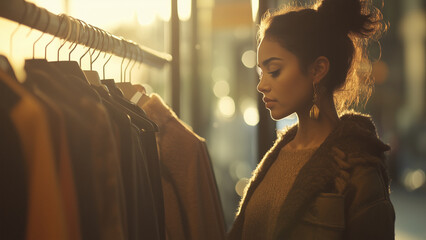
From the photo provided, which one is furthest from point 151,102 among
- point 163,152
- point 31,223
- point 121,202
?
point 31,223

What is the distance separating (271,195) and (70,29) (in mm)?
730

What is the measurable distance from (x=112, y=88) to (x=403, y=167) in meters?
8.31

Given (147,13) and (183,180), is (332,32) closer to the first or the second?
(183,180)

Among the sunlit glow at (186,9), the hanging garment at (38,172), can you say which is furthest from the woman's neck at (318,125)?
the sunlit glow at (186,9)

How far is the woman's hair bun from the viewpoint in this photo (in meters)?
1.09

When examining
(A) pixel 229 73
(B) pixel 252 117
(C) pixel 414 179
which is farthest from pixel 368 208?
(A) pixel 229 73

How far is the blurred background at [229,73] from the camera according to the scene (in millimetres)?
1717

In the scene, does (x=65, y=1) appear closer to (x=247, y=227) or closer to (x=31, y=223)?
(x=247, y=227)

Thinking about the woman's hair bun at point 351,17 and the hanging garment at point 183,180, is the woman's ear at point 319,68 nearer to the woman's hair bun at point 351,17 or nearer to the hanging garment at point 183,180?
the woman's hair bun at point 351,17

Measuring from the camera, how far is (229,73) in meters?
12.7

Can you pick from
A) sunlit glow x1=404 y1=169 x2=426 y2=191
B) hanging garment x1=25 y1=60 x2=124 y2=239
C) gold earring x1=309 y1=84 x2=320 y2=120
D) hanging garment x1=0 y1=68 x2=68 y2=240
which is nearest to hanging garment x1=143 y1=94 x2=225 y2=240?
gold earring x1=309 y1=84 x2=320 y2=120

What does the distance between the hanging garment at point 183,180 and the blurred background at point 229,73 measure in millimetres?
276

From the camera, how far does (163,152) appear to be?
1272 millimetres

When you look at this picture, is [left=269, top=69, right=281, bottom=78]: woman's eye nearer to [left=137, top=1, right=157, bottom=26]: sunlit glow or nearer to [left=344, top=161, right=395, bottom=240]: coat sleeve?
[left=344, top=161, right=395, bottom=240]: coat sleeve
